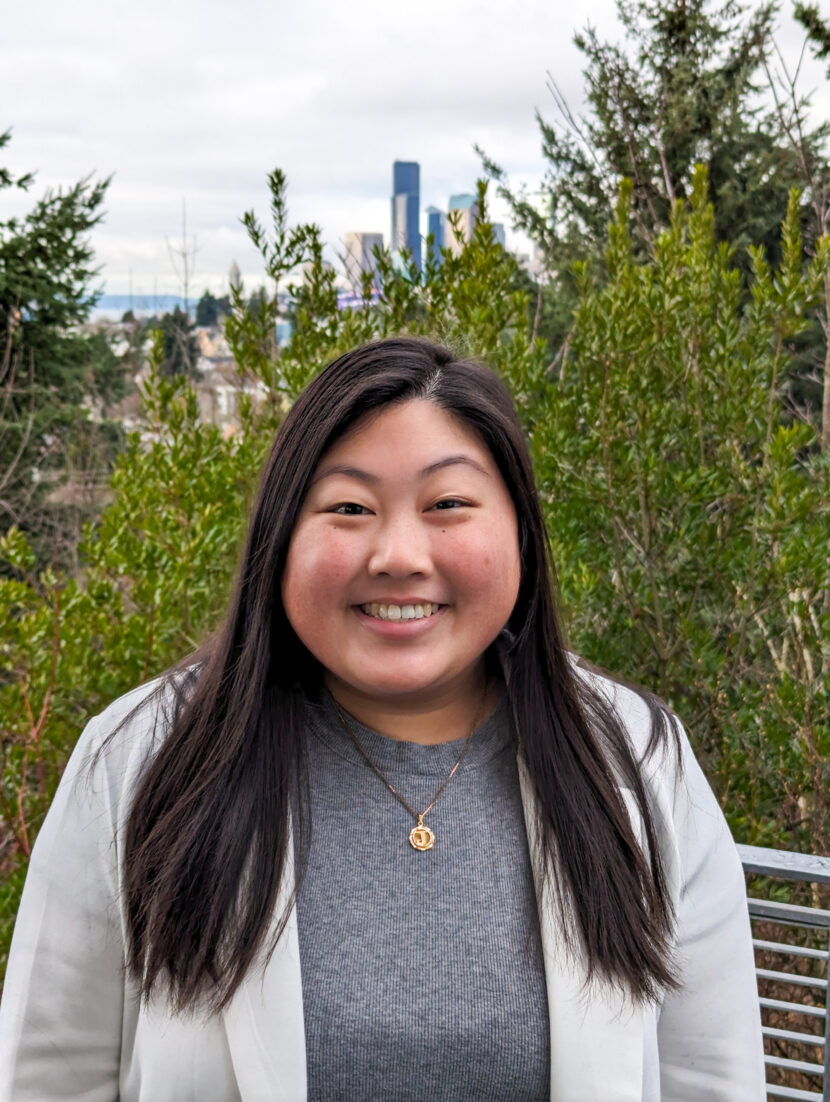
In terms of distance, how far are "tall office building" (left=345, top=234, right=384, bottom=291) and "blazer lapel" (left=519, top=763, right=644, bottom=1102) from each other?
2640 mm

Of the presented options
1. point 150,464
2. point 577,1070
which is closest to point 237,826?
point 577,1070

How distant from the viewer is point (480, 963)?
1.39 m

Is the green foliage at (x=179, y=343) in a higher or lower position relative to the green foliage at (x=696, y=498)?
higher

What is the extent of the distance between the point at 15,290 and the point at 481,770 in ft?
47.2

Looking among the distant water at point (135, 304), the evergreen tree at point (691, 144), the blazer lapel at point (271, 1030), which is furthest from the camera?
the evergreen tree at point (691, 144)

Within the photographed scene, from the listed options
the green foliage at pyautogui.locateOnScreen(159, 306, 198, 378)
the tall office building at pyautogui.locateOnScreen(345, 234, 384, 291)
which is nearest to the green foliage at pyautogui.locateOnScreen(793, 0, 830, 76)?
the tall office building at pyautogui.locateOnScreen(345, 234, 384, 291)

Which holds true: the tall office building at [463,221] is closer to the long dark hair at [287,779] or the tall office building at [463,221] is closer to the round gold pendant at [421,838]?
the long dark hair at [287,779]

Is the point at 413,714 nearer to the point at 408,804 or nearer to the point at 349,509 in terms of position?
the point at 408,804

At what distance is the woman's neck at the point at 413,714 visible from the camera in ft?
5.08

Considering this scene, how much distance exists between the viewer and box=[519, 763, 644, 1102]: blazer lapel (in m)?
1.35

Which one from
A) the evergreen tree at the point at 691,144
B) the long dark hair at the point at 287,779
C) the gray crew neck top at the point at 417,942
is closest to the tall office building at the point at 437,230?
the long dark hair at the point at 287,779

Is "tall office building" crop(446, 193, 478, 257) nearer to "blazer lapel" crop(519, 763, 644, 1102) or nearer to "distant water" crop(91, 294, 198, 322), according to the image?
"blazer lapel" crop(519, 763, 644, 1102)

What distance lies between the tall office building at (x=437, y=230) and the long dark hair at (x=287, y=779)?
6.15ft

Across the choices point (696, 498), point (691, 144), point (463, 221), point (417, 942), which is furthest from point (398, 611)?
point (691, 144)
